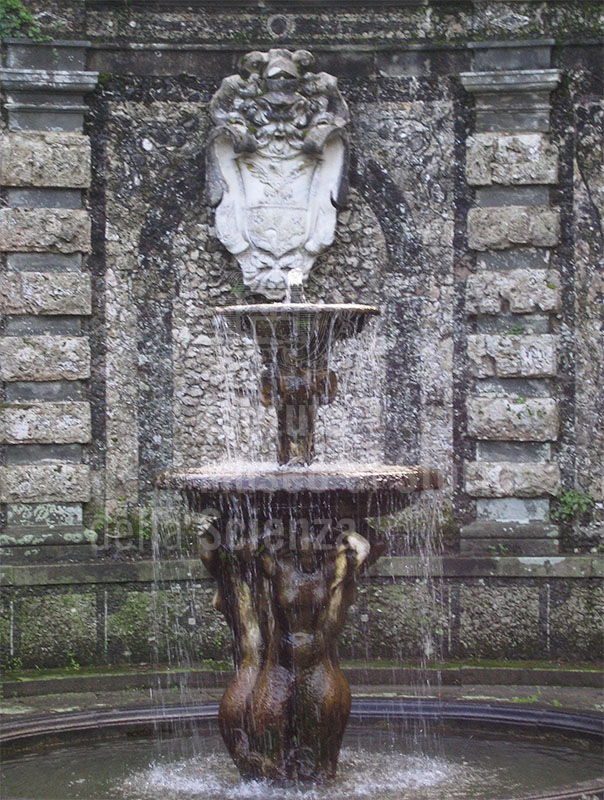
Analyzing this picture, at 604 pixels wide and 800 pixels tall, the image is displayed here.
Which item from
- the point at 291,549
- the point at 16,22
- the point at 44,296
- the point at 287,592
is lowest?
the point at 287,592

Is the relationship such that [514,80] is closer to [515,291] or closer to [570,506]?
[515,291]

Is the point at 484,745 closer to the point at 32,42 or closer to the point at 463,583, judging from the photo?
the point at 463,583

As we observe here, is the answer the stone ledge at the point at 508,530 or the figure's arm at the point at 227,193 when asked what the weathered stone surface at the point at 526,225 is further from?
the stone ledge at the point at 508,530

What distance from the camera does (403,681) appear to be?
878 cm

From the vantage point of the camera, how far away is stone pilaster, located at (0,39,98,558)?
900 cm

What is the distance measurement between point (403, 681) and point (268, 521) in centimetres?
325

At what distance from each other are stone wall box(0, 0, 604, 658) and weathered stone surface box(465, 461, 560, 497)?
1cm

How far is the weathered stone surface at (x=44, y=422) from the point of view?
902 cm

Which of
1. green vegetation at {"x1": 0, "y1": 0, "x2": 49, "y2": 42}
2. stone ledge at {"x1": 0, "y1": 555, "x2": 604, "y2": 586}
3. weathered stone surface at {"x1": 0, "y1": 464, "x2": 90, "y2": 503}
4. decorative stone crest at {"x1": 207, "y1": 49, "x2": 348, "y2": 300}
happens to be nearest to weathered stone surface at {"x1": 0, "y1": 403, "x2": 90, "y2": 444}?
weathered stone surface at {"x1": 0, "y1": 464, "x2": 90, "y2": 503}

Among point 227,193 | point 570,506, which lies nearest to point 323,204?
point 227,193

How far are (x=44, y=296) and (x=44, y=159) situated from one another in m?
0.95

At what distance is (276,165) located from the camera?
9.27 meters

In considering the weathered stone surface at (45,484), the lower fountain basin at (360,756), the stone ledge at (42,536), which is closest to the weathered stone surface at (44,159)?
the weathered stone surface at (45,484)

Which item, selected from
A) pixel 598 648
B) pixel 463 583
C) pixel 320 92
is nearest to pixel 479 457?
pixel 463 583
